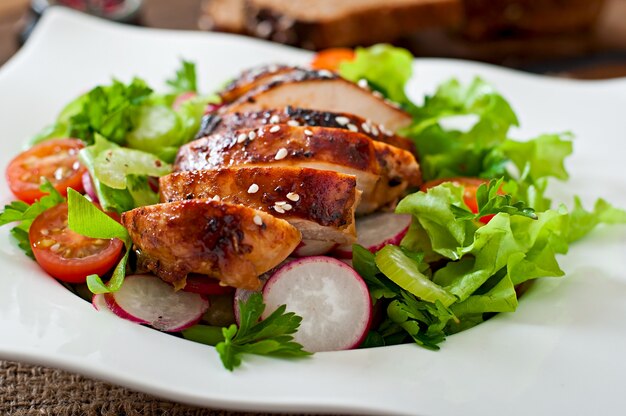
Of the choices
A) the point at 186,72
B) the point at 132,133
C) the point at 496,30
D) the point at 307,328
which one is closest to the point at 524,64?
the point at 496,30

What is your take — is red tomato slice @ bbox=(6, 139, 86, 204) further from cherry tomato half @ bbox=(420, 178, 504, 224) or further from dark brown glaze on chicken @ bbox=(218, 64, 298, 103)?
cherry tomato half @ bbox=(420, 178, 504, 224)

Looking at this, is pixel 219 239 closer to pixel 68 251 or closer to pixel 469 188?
pixel 68 251

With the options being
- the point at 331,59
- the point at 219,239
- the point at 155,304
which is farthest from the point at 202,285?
the point at 331,59

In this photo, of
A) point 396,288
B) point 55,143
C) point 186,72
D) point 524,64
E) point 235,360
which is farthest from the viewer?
point 524,64

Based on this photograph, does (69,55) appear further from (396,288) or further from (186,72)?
(396,288)

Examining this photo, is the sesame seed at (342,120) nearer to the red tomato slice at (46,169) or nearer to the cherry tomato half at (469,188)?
the cherry tomato half at (469,188)

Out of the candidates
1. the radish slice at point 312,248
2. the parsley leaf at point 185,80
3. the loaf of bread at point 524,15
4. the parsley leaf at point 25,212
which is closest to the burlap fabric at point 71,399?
the parsley leaf at point 25,212
